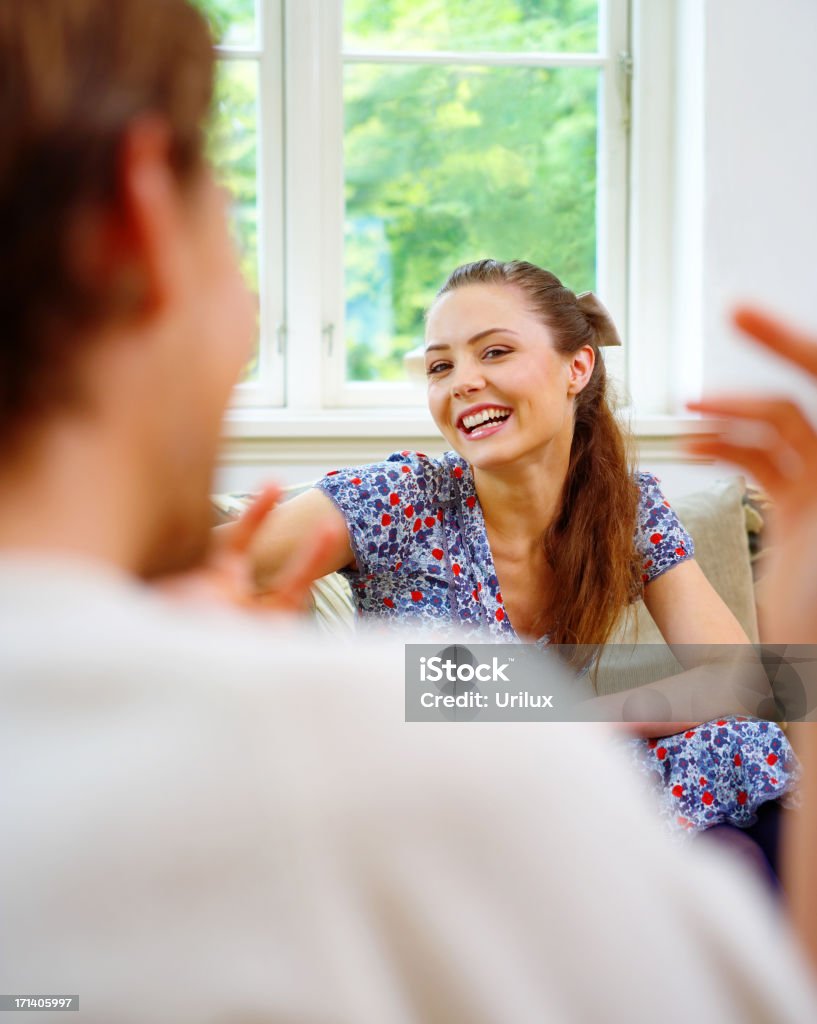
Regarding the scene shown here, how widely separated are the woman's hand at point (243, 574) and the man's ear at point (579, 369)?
117 cm

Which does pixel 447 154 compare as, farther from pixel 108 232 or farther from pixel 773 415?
pixel 108 232

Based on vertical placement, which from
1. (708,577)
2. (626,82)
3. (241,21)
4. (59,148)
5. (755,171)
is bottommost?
(708,577)

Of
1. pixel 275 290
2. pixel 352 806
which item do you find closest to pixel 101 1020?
pixel 352 806

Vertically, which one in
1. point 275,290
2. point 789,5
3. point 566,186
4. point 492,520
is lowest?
point 492,520

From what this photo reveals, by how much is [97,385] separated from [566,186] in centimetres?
266

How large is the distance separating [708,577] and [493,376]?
0.77 m

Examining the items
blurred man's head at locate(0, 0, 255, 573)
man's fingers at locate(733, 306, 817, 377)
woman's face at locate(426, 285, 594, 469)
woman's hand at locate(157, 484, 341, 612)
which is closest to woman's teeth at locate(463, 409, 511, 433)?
woman's face at locate(426, 285, 594, 469)

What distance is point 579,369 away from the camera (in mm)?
1746

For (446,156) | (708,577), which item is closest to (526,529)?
(708,577)

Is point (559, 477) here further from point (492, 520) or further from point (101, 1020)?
point (101, 1020)

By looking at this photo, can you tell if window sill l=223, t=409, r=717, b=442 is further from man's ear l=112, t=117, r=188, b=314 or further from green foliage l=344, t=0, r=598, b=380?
man's ear l=112, t=117, r=188, b=314

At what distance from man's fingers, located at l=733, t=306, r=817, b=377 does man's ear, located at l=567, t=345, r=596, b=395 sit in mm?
1247

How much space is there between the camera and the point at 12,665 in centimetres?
30

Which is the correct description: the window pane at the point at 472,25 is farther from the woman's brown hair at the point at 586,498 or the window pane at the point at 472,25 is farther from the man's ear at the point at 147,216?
the man's ear at the point at 147,216
